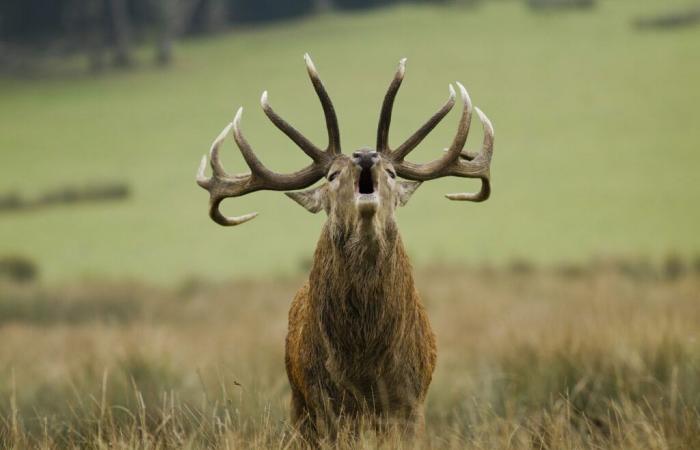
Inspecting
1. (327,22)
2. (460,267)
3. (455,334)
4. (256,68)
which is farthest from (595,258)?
(327,22)

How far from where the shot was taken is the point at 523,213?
16500 millimetres

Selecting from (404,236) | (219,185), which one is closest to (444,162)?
(219,185)

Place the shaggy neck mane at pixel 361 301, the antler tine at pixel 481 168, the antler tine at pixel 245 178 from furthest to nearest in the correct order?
the antler tine at pixel 481 168 → the antler tine at pixel 245 178 → the shaggy neck mane at pixel 361 301

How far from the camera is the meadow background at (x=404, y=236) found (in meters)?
6.05

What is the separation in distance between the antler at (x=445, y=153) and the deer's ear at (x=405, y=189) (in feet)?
0.23

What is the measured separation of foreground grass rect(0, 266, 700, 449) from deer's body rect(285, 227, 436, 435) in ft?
0.79

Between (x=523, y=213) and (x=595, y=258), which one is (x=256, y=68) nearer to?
(x=523, y=213)

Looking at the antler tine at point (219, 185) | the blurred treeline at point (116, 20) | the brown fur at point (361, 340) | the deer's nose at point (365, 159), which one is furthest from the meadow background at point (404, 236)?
the deer's nose at point (365, 159)

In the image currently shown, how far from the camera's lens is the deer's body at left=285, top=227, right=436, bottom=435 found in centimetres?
480

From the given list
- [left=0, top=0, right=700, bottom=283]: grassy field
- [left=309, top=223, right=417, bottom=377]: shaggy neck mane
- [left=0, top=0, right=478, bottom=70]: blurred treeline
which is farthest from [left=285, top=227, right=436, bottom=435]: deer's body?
[left=0, top=0, right=478, bottom=70]: blurred treeline

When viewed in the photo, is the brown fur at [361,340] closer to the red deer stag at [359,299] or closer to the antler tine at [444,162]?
the red deer stag at [359,299]

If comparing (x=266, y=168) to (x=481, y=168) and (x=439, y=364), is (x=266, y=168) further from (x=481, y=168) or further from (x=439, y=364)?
(x=439, y=364)

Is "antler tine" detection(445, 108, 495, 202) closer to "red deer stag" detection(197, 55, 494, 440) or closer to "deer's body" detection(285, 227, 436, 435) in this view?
"red deer stag" detection(197, 55, 494, 440)

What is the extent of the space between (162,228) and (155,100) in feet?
24.5
